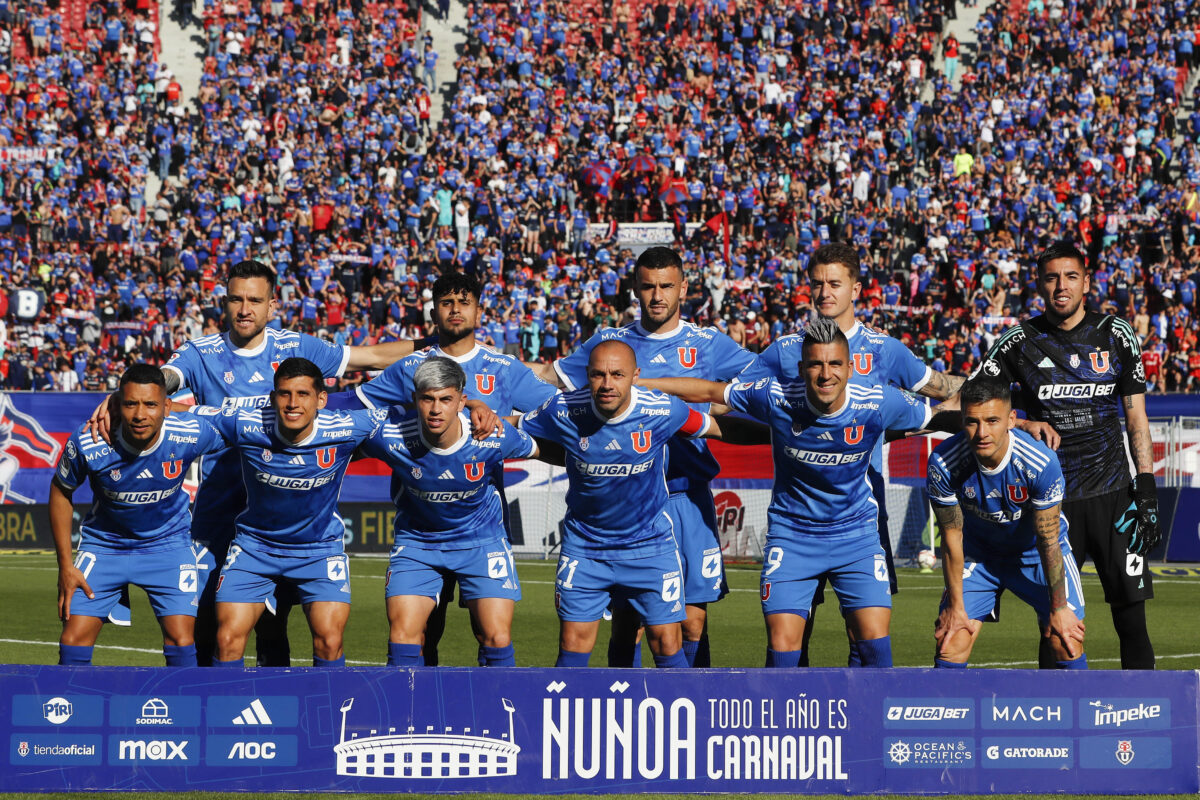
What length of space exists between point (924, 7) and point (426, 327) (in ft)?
51.3

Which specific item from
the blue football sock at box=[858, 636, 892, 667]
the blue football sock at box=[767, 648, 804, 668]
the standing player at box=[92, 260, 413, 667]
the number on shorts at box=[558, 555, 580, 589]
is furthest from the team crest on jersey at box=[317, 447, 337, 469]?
the blue football sock at box=[858, 636, 892, 667]

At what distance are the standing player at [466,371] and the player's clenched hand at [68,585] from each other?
188 centimetres

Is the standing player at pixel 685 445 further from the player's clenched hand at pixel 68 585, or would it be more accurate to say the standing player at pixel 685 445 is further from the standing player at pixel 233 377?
the player's clenched hand at pixel 68 585

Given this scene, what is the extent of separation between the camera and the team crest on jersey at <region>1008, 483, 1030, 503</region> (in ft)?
25.8

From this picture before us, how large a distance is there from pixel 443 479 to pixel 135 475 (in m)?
1.74

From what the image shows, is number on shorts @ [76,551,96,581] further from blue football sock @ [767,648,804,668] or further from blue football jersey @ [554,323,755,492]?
blue football sock @ [767,648,804,668]

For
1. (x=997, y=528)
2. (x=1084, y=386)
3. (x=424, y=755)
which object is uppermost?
(x=1084, y=386)

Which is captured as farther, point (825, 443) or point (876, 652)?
point (876, 652)

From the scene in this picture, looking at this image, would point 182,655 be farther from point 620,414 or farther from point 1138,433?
point 1138,433

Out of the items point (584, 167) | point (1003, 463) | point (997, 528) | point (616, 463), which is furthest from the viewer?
point (584, 167)

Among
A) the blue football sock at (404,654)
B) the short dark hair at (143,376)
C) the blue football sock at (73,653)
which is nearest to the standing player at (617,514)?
the blue football sock at (404,654)

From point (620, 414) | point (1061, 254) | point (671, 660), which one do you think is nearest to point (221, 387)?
point (620, 414)

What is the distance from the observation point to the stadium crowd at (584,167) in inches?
1123

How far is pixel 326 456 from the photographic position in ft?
26.8
